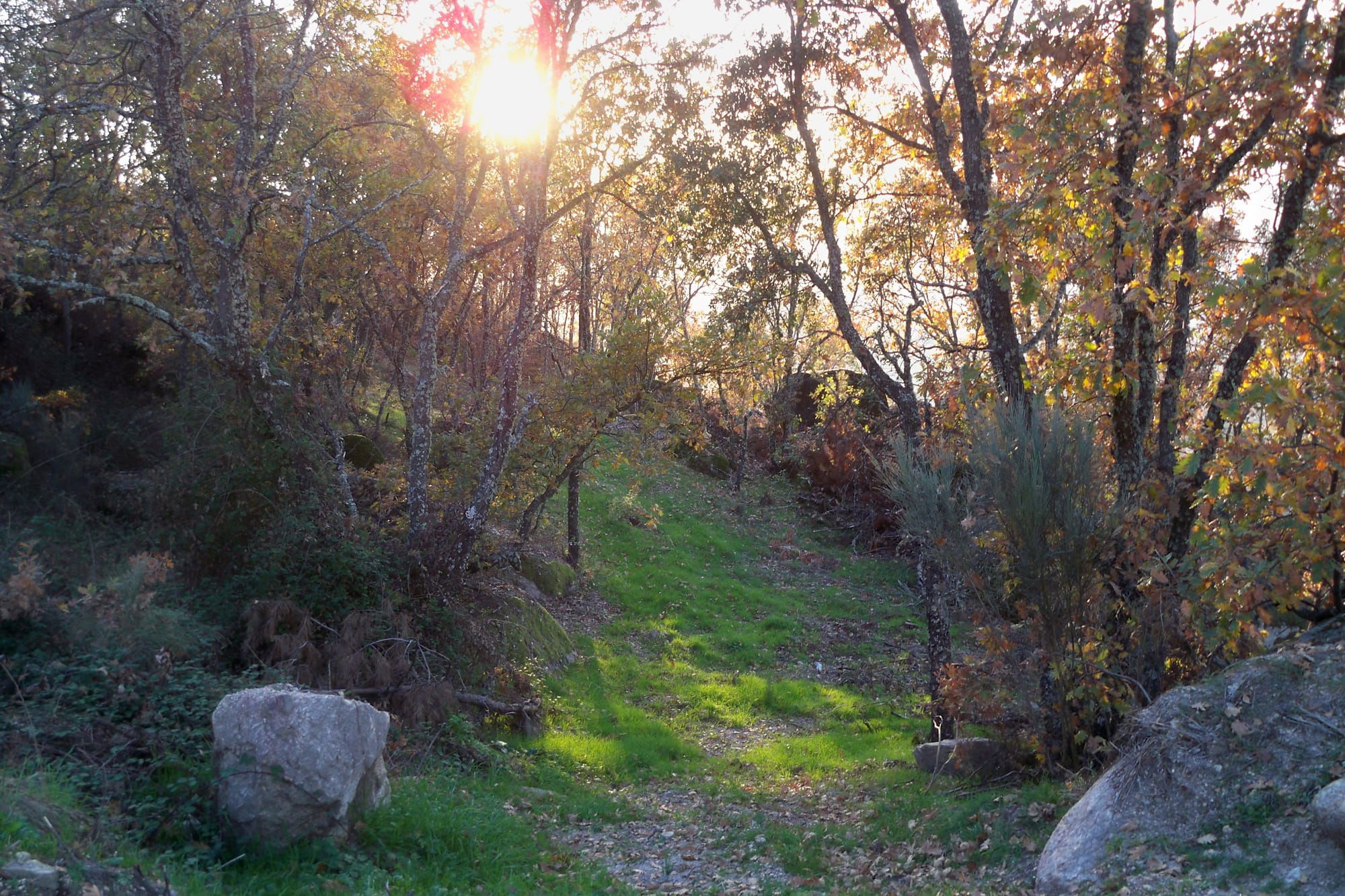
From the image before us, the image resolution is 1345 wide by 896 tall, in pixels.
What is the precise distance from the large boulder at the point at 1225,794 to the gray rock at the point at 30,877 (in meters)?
5.64

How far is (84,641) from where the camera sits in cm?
727

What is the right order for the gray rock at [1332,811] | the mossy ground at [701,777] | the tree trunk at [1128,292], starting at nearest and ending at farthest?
1. the gray rock at [1332,811]
2. the mossy ground at [701,777]
3. the tree trunk at [1128,292]

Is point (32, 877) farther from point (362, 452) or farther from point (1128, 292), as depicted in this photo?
point (362, 452)

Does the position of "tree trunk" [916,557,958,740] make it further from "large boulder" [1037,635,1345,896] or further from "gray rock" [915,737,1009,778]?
"large boulder" [1037,635,1345,896]

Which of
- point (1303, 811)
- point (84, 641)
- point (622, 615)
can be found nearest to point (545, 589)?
point (622, 615)

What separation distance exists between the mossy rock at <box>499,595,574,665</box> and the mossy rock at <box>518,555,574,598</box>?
2466mm

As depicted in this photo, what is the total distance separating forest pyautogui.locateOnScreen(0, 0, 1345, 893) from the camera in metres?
6.59

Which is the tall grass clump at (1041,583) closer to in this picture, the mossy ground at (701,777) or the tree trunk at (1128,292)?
the tree trunk at (1128,292)

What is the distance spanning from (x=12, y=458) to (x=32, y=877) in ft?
28.7

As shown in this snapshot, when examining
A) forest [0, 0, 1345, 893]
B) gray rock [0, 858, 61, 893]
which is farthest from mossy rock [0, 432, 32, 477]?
gray rock [0, 858, 61, 893]

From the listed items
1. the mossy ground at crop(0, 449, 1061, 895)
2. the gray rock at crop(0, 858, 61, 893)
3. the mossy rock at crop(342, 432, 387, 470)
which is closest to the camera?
the gray rock at crop(0, 858, 61, 893)

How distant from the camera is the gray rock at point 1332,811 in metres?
5.21

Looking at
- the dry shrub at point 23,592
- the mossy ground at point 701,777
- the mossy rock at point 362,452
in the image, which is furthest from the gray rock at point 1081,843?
the mossy rock at point 362,452

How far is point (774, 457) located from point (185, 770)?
82.7ft
